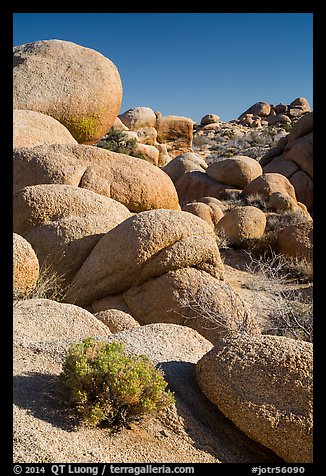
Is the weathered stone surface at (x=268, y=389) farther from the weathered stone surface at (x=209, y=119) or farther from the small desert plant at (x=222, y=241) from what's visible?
the weathered stone surface at (x=209, y=119)

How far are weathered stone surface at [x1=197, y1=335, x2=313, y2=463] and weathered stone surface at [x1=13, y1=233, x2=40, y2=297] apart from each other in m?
2.23

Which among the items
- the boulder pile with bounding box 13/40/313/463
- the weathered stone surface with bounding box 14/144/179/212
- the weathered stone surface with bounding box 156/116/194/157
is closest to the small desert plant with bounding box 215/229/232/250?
the boulder pile with bounding box 13/40/313/463

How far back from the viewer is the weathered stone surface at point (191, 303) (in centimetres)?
531

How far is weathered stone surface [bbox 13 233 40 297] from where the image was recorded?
16.1 feet

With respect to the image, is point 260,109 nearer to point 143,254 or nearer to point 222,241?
point 222,241

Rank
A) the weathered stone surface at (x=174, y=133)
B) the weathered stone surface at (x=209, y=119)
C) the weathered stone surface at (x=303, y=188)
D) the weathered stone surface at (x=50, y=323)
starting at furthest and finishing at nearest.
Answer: the weathered stone surface at (x=209, y=119) < the weathered stone surface at (x=174, y=133) < the weathered stone surface at (x=303, y=188) < the weathered stone surface at (x=50, y=323)

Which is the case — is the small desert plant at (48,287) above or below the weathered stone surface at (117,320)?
above

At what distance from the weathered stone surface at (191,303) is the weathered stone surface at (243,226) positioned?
27.1 feet

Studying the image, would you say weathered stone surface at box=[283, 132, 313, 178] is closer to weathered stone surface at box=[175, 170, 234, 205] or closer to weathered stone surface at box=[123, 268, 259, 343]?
weathered stone surface at box=[175, 170, 234, 205]

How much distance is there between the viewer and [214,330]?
530 centimetres

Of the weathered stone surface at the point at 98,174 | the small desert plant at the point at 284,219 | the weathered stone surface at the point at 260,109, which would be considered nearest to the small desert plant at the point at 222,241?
the small desert plant at the point at 284,219

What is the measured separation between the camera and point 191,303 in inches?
214

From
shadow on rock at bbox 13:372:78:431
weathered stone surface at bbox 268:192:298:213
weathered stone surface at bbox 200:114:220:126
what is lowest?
shadow on rock at bbox 13:372:78:431
